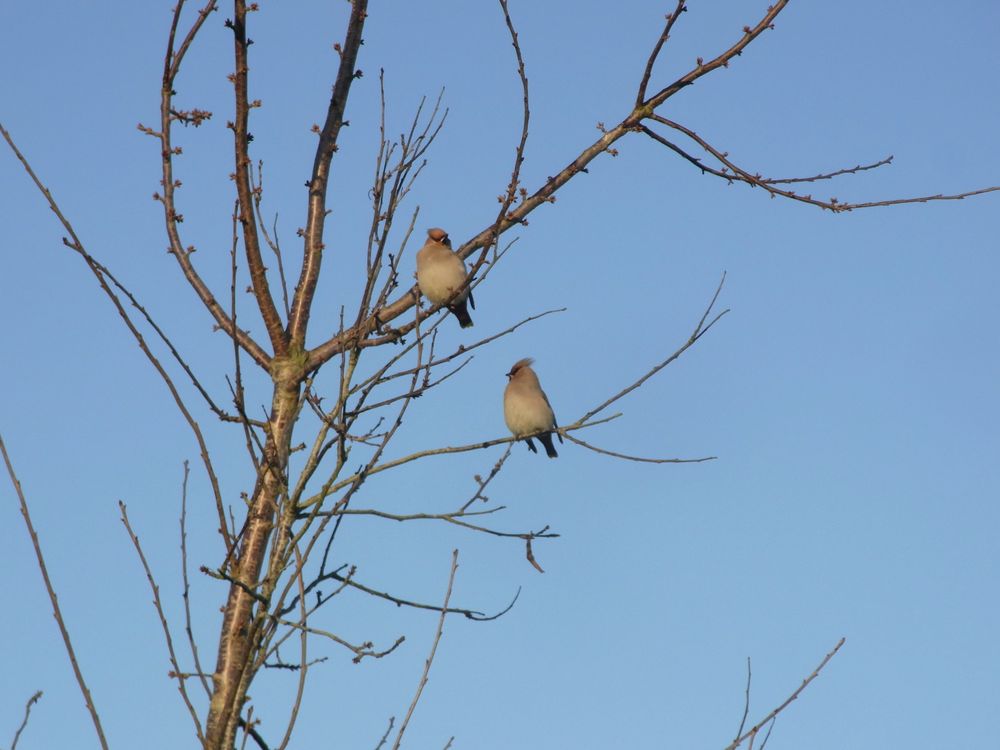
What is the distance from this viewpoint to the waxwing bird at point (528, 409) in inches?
312

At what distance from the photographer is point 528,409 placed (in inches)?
313

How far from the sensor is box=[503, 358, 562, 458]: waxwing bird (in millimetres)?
7918

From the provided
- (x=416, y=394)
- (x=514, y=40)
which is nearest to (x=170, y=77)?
(x=514, y=40)

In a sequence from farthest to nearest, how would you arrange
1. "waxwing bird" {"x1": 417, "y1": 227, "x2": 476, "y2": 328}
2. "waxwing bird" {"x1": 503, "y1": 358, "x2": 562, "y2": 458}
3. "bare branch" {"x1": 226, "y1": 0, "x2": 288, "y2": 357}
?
"waxwing bird" {"x1": 503, "y1": 358, "x2": 562, "y2": 458}, "waxwing bird" {"x1": 417, "y1": 227, "x2": 476, "y2": 328}, "bare branch" {"x1": 226, "y1": 0, "x2": 288, "y2": 357}

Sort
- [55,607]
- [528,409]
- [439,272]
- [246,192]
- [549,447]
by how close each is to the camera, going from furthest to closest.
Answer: [549,447]
[528,409]
[439,272]
[246,192]
[55,607]

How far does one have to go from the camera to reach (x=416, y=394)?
140 inches

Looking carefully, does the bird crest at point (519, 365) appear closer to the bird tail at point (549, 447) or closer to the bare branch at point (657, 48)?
the bird tail at point (549, 447)

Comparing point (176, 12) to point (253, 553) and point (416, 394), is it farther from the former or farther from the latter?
point (253, 553)

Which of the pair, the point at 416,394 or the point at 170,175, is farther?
the point at 170,175

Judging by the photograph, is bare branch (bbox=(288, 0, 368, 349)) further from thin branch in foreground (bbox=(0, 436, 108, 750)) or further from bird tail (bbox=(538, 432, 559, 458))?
bird tail (bbox=(538, 432, 559, 458))

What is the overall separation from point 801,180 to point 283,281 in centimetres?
245

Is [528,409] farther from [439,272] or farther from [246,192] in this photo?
[246,192]

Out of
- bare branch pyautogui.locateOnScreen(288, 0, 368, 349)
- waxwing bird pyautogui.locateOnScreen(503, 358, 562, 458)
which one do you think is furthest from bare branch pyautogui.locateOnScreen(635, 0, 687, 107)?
waxwing bird pyautogui.locateOnScreen(503, 358, 562, 458)

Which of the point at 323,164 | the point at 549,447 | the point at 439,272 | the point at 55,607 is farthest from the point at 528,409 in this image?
the point at 55,607
